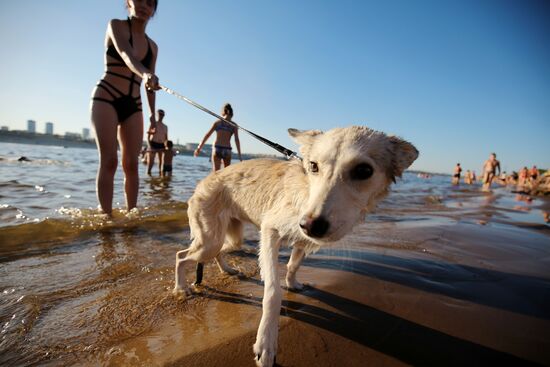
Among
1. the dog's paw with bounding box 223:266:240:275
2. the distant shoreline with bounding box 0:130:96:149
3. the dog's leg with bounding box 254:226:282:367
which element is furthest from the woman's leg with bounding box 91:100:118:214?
the distant shoreline with bounding box 0:130:96:149

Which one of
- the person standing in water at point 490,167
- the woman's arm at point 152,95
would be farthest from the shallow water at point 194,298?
the person standing in water at point 490,167

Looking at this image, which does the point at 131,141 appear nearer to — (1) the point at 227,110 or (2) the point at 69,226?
(2) the point at 69,226

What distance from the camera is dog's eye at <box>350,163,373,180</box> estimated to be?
2133 millimetres

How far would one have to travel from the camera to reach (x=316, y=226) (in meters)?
1.79

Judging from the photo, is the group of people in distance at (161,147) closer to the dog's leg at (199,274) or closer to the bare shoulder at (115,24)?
the bare shoulder at (115,24)

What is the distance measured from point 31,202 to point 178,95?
17.2 feet

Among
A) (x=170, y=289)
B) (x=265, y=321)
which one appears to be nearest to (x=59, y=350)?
(x=170, y=289)

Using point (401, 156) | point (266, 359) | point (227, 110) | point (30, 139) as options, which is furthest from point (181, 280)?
point (30, 139)

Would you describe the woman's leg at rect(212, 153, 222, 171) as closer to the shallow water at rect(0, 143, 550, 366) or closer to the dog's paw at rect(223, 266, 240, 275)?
the shallow water at rect(0, 143, 550, 366)

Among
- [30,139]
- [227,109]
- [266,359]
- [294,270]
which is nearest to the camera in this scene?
[266,359]

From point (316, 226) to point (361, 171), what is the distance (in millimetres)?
665

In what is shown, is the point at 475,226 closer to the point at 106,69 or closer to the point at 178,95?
the point at 178,95

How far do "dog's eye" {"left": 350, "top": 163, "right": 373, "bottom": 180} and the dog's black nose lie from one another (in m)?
0.54

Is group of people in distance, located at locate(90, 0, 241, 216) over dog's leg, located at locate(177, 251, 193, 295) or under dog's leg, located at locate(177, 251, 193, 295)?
over
